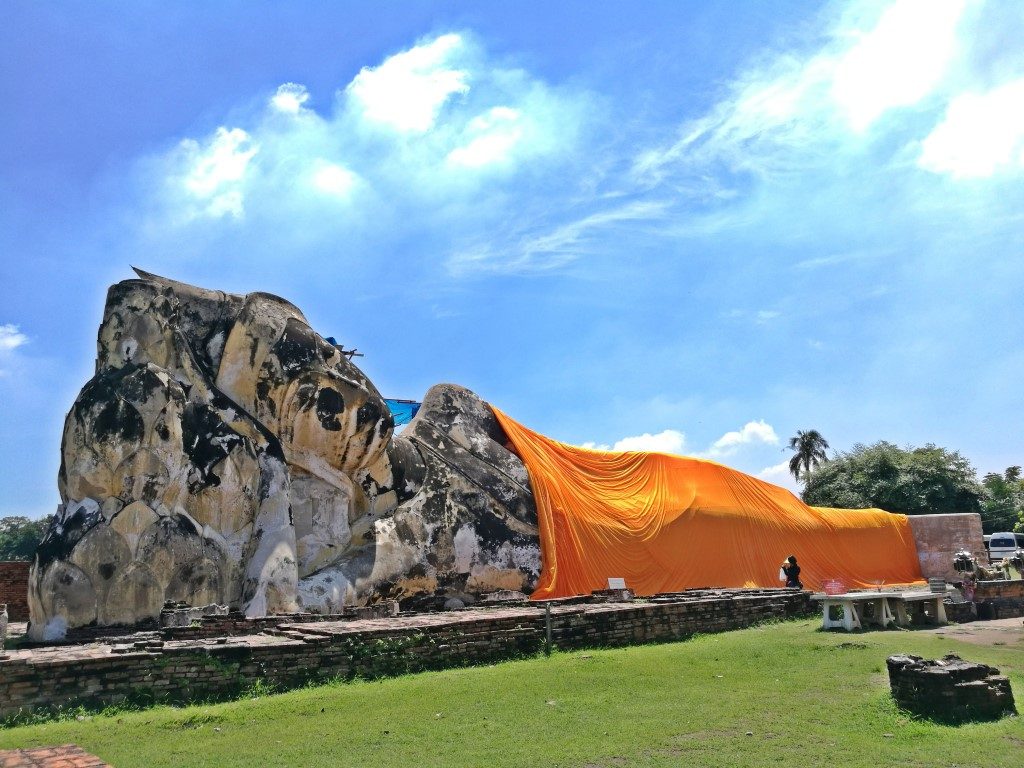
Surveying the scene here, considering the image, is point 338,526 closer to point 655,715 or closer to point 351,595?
point 351,595

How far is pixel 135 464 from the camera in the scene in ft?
37.8

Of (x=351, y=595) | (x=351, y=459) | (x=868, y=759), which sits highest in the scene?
(x=351, y=459)

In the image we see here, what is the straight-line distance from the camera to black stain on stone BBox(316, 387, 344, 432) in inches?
563

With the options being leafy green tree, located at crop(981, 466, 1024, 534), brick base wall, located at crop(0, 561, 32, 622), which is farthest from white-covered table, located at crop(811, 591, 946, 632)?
leafy green tree, located at crop(981, 466, 1024, 534)

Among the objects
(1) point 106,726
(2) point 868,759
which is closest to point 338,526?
(1) point 106,726

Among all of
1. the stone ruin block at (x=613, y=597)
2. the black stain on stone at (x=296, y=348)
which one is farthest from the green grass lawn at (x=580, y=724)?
the black stain on stone at (x=296, y=348)

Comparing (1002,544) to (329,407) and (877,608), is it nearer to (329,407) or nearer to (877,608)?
(877,608)

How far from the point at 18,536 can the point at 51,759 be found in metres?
59.6

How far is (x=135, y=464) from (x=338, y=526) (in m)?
3.96

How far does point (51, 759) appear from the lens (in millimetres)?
4410

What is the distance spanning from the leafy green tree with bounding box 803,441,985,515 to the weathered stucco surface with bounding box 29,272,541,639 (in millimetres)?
21361

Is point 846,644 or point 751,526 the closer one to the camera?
point 846,644

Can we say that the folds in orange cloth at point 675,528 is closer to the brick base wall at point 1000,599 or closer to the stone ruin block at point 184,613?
the stone ruin block at point 184,613

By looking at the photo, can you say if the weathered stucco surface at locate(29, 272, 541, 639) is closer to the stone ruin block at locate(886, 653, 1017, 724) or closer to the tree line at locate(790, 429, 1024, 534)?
the stone ruin block at locate(886, 653, 1017, 724)
